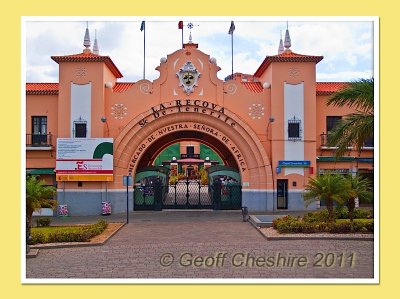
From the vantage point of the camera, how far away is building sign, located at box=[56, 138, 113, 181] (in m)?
28.0

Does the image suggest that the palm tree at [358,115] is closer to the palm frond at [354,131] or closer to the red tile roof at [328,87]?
the palm frond at [354,131]

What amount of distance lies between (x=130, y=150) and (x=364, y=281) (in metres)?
18.7

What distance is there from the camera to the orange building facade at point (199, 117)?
28.6 m

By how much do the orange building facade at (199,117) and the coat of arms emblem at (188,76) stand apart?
58 mm

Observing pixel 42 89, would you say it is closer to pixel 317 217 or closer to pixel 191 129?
pixel 191 129

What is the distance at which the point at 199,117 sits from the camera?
29.0 metres

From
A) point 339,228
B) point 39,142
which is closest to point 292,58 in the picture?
point 339,228

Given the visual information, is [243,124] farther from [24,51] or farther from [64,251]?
[24,51]

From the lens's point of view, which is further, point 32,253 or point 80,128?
point 80,128

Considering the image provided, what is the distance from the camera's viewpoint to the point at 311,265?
47.5 feet

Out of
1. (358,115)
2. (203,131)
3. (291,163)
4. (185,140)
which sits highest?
(358,115)

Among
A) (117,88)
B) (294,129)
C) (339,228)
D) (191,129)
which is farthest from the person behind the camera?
(117,88)

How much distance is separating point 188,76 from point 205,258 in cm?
1525

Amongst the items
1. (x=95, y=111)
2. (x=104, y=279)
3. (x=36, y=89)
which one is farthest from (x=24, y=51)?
(x=36, y=89)
